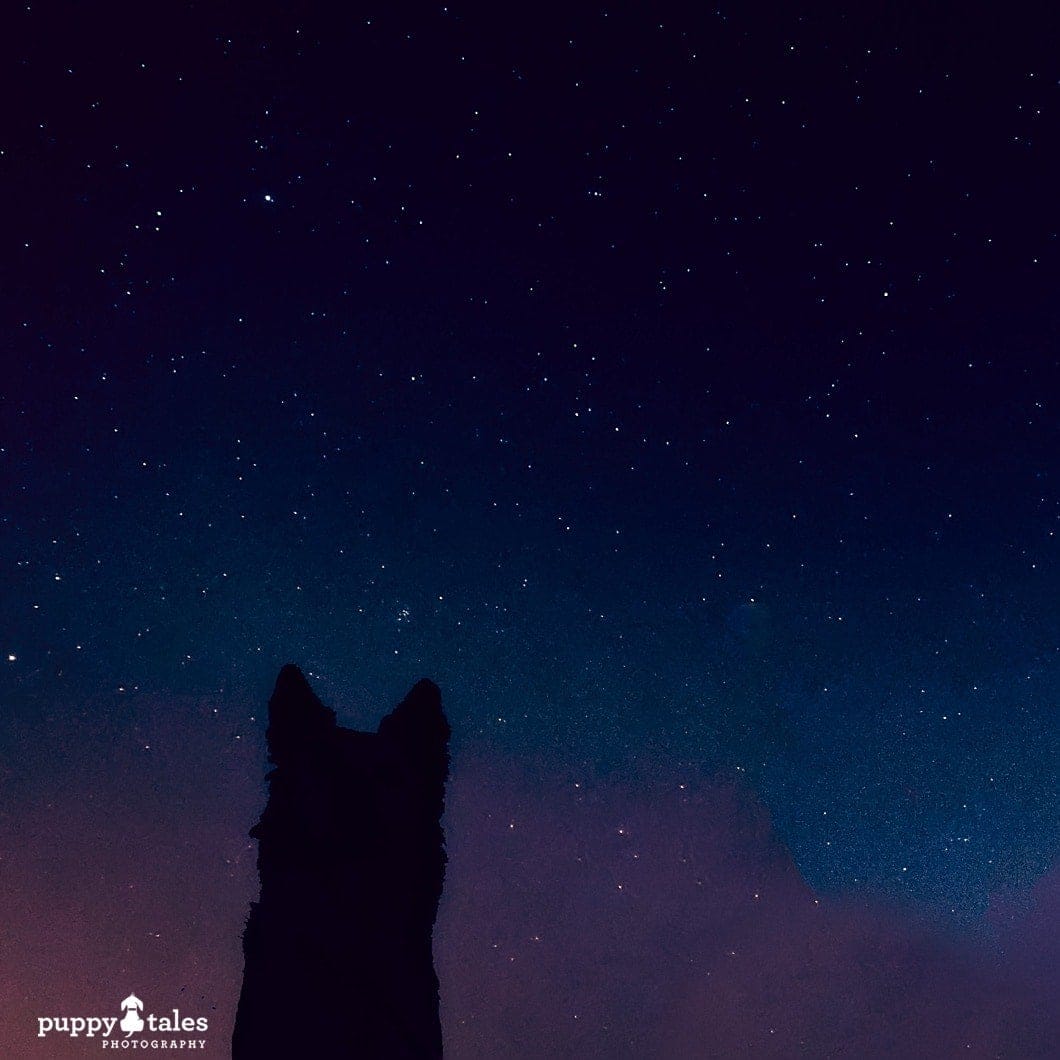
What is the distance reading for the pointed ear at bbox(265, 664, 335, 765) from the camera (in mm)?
12984

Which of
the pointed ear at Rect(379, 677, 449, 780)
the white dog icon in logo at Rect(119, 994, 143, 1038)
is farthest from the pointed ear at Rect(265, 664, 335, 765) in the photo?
the white dog icon in logo at Rect(119, 994, 143, 1038)

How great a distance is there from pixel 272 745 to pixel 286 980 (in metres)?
3.42

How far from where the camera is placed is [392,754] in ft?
43.7

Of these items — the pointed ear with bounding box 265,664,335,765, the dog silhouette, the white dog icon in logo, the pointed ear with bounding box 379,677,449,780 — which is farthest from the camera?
the white dog icon in logo

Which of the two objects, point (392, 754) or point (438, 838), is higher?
point (392, 754)

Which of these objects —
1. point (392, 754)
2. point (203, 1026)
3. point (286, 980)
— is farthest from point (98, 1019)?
point (392, 754)

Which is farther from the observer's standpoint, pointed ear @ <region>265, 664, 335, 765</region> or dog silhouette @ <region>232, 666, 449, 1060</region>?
pointed ear @ <region>265, 664, 335, 765</region>

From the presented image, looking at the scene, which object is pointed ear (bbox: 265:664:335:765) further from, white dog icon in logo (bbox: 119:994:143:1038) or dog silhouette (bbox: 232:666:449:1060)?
white dog icon in logo (bbox: 119:994:143:1038)

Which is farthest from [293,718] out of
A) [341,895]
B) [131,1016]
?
[131,1016]

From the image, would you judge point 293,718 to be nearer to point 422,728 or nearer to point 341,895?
point 422,728

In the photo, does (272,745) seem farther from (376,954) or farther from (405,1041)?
(405,1041)

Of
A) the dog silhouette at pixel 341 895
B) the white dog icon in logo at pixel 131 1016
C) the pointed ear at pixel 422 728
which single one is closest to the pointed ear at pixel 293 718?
the dog silhouette at pixel 341 895

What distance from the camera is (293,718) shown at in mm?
13164

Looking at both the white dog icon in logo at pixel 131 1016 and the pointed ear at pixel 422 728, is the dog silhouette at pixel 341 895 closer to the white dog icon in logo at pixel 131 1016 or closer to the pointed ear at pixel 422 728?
the pointed ear at pixel 422 728
